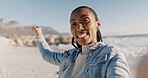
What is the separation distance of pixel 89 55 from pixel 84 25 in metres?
0.15

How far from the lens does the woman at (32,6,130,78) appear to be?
1.27m

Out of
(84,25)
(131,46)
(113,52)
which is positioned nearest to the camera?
(113,52)

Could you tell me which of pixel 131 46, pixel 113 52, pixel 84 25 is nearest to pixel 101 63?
pixel 113 52

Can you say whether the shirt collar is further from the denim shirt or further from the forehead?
the forehead

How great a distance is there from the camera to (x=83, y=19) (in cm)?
145

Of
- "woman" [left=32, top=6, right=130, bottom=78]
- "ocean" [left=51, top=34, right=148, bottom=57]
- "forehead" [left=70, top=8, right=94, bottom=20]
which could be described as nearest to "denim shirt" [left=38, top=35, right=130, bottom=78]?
"woman" [left=32, top=6, right=130, bottom=78]

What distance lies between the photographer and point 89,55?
4.83 feet

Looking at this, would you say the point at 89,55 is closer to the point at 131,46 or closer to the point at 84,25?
the point at 84,25

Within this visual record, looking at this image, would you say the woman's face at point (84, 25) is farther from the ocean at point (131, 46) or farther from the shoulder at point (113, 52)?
the ocean at point (131, 46)

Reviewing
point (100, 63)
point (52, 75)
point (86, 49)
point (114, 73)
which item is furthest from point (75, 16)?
point (52, 75)

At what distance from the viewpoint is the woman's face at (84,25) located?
145 cm

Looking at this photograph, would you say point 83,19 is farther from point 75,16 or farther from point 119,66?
point 119,66

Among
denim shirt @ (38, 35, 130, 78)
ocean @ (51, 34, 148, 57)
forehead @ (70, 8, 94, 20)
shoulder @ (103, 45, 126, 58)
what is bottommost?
ocean @ (51, 34, 148, 57)

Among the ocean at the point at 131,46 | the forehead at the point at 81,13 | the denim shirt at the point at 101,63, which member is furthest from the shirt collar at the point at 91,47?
the ocean at the point at 131,46
